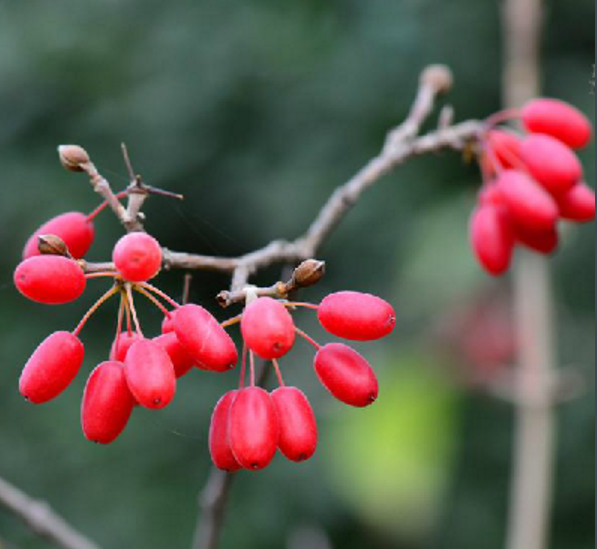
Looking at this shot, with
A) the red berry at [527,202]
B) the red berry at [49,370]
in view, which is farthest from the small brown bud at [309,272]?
the red berry at [527,202]

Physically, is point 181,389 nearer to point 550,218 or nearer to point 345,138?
point 345,138

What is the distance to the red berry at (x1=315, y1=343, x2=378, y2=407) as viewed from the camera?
85 cm

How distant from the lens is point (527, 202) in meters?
1.15

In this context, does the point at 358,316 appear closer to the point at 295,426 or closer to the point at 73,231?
the point at 295,426

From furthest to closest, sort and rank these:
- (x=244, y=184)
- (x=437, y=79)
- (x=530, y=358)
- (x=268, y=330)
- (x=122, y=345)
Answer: (x=244, y=184)
(x=530, y=358)
(x=437, y=79)
(x=122, y=345)
(x=268, y=330)

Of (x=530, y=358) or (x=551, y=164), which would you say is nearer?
(x=551, y=164)

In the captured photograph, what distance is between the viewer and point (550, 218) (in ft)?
3.73

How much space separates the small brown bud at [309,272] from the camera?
0.82m

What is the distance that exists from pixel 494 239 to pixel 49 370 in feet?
2.08

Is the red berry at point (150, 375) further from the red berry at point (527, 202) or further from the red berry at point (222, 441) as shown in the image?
the red berry at point (527, 202)

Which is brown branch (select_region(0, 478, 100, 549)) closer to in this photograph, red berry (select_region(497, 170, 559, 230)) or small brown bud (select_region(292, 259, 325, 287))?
small brown bud (select_region(292, 259, 325, 287))

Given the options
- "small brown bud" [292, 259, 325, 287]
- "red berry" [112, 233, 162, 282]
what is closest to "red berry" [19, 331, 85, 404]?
"red berry" [112, 233, 162, 282]

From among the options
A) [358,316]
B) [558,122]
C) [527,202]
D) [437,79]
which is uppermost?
[437,79]

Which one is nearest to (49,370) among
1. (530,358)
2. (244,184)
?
(530,358)
